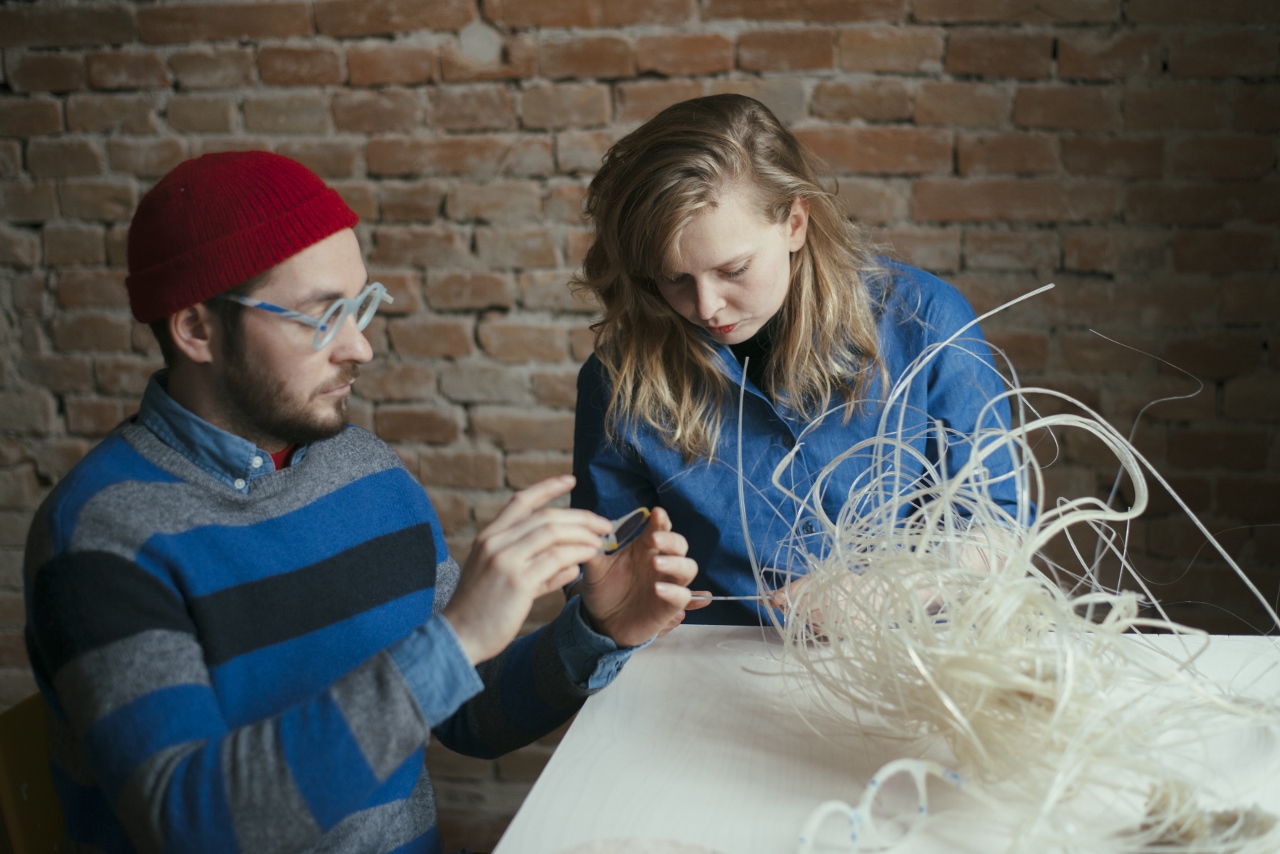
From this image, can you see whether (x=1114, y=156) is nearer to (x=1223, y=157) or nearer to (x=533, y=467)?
(x=1223, y=157)

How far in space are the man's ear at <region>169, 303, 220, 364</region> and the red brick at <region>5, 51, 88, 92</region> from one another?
1.41m

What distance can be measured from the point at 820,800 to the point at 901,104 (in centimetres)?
144

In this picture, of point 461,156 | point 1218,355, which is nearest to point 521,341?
point 461,156

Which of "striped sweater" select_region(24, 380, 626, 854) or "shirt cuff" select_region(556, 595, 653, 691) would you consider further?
"shirt cuff" select_region(556, 595, 653, 691)

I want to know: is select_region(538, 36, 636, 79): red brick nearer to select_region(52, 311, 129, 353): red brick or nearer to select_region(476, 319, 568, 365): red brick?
select_region(476, 319, 568, 365): red brick

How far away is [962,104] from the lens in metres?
1.83

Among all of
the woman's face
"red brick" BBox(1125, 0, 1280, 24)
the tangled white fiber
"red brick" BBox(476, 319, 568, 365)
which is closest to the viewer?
the tangled white fiber

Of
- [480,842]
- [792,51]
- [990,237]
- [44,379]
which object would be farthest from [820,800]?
[44,379]

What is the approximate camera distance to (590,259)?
150cm

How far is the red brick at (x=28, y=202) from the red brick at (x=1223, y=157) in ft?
7.56

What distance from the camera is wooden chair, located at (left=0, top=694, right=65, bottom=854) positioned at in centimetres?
107

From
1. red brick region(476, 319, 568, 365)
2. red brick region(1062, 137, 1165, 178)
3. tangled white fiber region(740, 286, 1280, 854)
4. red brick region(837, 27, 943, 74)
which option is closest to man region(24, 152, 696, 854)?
tangled white fiber region(740, 286, 1280, 854)

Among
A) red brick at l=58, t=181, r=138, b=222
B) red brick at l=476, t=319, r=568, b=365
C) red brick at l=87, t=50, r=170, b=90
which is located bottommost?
red brick at l=476, t=319, r=568, b=365

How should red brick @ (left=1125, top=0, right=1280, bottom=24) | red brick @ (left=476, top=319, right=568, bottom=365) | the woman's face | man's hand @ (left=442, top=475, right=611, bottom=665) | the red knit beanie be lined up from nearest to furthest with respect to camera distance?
man's hand @ (left=442, top=475, right=611, bottom=665), the red knit beanie, the woman's face, red brick @ (left=1125, top=0, right=1280, bottom=24), red brick @ (left=476, top=319, right=568, bottom=365)
